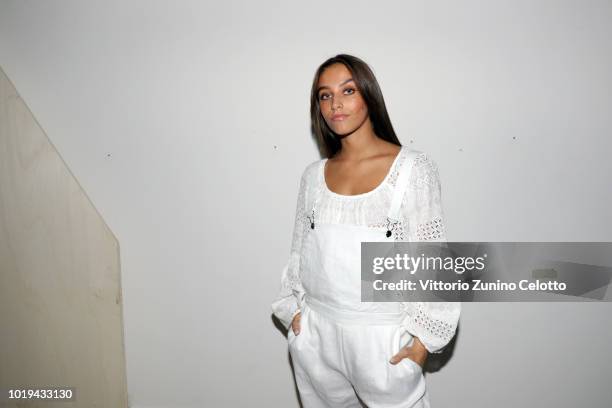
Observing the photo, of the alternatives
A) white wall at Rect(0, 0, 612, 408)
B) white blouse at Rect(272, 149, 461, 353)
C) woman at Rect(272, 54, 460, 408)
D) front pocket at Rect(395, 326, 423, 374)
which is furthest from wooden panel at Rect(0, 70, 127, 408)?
front pocket at Rect(395, 326, 423, 374)

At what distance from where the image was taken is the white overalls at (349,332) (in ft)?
2.89

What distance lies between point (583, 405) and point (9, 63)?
234 cm

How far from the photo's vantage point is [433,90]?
1220mm

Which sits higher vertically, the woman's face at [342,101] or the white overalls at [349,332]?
the woman's face at [342,101]

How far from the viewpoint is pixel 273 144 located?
4.25ft

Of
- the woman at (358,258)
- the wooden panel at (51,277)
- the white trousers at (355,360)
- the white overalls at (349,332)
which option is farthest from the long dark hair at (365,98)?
the wooden panel at (51,277)

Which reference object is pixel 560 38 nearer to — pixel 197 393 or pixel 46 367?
pixel 197 393

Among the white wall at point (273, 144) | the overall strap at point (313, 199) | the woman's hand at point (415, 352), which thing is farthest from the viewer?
the white wall at point (273, 144)

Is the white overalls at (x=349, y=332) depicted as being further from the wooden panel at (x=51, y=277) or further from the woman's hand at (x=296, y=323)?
the wooden panel at (x=51, y=277)

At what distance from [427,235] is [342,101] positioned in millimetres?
377

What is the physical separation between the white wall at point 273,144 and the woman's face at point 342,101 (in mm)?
323

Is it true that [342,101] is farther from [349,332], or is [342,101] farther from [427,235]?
[349,332]

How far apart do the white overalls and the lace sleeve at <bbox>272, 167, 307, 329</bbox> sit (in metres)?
0.06

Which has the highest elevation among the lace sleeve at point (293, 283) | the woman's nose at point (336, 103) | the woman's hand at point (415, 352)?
the woman's nose at point (336, 103)
